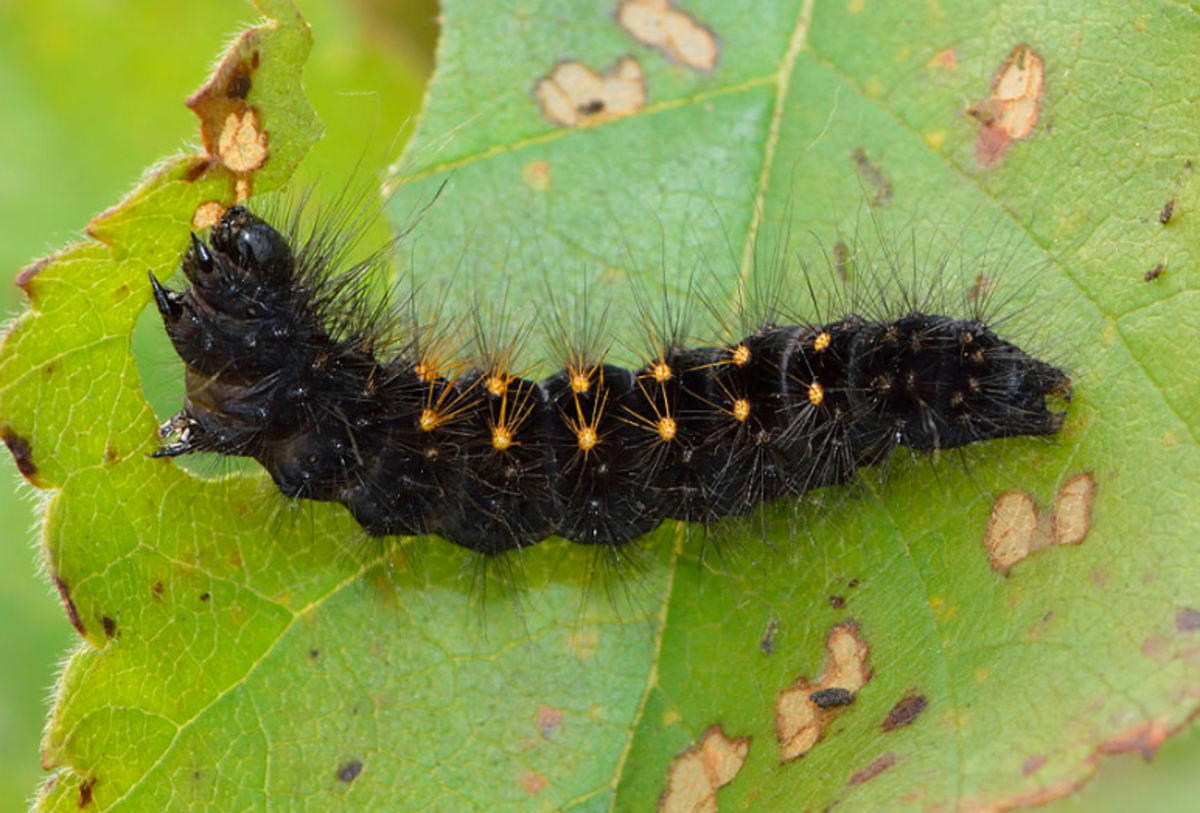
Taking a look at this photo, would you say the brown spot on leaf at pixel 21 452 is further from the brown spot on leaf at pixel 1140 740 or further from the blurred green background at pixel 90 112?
the brown spot on leaf at pixel 1140 740

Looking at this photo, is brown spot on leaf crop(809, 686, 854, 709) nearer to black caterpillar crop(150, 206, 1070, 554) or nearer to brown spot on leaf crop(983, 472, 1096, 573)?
brown spot on leaf crop(983, 472, 1096, 573)

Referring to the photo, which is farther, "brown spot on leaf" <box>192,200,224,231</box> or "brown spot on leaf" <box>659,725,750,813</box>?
"brown spot on leaf" <box>192,200,224,231</box>

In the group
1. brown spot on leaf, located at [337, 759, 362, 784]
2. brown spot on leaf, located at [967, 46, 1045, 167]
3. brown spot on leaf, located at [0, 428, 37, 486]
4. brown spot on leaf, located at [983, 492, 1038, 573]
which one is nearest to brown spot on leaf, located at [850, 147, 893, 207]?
brown spot on leaf, located at [967, 46, 1045, 167]

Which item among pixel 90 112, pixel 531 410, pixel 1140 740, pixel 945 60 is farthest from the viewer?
pixel 90 112

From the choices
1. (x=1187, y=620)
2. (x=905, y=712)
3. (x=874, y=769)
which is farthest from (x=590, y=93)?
(x=1187, y=620)

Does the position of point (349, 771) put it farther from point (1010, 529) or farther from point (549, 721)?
point (1010, 529)

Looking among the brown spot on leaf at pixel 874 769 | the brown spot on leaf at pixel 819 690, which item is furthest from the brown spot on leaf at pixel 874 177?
the brown spot on leaf at pixel 874 769
